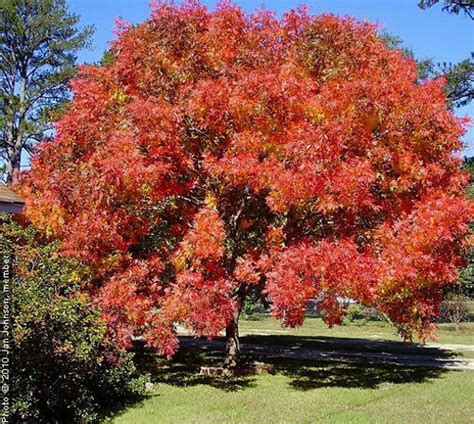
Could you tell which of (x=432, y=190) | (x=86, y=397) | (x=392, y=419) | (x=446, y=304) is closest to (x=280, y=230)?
(x=432, y=190)

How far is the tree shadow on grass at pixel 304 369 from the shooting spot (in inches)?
512

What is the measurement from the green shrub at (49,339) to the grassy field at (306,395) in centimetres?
83

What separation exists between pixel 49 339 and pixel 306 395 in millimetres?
5215

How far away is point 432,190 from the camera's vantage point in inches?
460

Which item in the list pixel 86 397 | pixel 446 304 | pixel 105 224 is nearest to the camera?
pixel 86 397

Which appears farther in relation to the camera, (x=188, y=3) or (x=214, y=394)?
(x=188, y=3)

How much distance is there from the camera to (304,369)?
1530 centimetres

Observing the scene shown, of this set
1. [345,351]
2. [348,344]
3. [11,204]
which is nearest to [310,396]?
[345,351]

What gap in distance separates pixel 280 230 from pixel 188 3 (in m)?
5.15

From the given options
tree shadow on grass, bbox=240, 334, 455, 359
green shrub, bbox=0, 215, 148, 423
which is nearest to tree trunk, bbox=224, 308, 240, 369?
green shrub, bbox=0, 215, 148, 423

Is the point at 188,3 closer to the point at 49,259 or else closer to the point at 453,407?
the point at 49,259

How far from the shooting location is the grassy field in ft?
31.1

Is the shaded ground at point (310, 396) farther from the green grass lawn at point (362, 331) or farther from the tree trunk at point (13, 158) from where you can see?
the tree trunk at point (13, 158)

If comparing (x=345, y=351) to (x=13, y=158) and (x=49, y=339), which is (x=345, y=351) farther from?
(x=13, y=158)
